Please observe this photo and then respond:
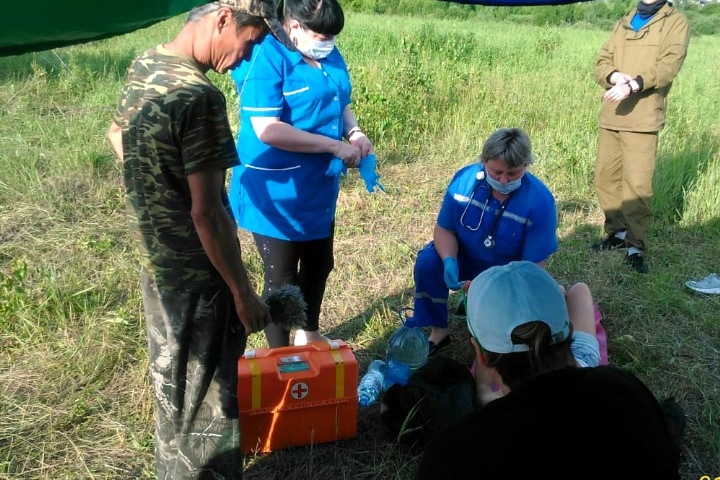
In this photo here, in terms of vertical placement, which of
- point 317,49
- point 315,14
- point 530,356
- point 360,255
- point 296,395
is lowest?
point 360,255

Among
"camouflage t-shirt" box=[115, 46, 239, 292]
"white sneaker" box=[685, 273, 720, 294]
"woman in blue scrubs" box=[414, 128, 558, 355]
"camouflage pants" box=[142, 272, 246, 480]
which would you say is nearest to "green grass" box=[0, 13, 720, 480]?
"white sneaker" box=[685, 273, 720, 294]

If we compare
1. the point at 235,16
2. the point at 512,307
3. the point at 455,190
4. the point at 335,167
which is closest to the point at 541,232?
the point at 455,190

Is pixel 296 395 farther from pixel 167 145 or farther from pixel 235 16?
pixel 235 16

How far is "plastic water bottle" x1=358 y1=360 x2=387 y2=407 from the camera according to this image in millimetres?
2676

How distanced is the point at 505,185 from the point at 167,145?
1763mm

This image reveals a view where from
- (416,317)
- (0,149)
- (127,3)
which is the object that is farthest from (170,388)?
(0,149)

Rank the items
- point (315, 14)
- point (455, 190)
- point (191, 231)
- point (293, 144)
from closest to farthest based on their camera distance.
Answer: point (191, 231) < point (315, 14) < point (293, 144) < point (455, 190)

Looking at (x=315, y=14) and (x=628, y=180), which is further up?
(x=315, y=14)

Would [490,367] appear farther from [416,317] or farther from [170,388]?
[416,317]

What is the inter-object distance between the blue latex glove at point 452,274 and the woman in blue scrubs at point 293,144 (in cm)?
59

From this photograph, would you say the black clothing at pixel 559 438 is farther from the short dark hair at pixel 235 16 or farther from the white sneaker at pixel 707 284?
the white sneaker at pixel 707 284

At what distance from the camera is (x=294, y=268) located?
2652mm

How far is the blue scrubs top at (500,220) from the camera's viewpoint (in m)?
2.89

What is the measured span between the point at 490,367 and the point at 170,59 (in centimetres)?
111
